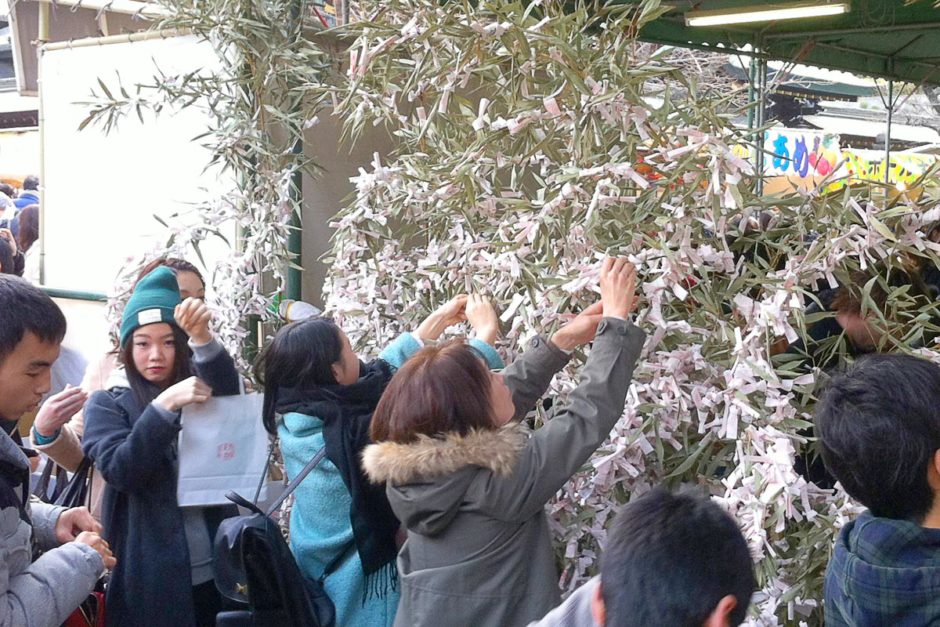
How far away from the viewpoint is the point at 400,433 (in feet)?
6.16

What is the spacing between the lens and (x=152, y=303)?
8.57ft

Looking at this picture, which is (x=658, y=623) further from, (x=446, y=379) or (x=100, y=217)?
(x=100, y=217)

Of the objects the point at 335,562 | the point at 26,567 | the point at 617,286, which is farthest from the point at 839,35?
the point at 26,567

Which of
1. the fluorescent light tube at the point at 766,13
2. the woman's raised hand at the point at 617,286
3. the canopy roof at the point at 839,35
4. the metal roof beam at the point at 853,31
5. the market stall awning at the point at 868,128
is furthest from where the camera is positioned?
the market stall awning at the point at 868,128

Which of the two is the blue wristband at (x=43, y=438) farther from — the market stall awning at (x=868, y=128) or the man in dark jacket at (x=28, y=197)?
the market stall awning at (x=868, y=128)

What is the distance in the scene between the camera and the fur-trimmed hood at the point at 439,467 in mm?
1835

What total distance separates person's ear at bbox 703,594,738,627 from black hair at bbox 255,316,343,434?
4.31ft

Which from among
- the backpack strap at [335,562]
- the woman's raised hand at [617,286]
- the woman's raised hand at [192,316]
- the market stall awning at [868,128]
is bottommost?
the backpack strap at [335,562]

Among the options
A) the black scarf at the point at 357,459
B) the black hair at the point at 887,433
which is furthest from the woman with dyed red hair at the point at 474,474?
the black hair at the point at 887,433

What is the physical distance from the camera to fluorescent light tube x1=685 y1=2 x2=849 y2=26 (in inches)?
163

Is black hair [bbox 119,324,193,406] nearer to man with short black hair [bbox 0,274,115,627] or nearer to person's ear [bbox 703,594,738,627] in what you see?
man with short black hair [bbox 0,274,115,627]

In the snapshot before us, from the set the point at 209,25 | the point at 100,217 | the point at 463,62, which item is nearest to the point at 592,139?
the point at 463,62

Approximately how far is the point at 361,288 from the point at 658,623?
6.71ft

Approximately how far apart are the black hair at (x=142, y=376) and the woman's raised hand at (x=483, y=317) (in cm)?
72
